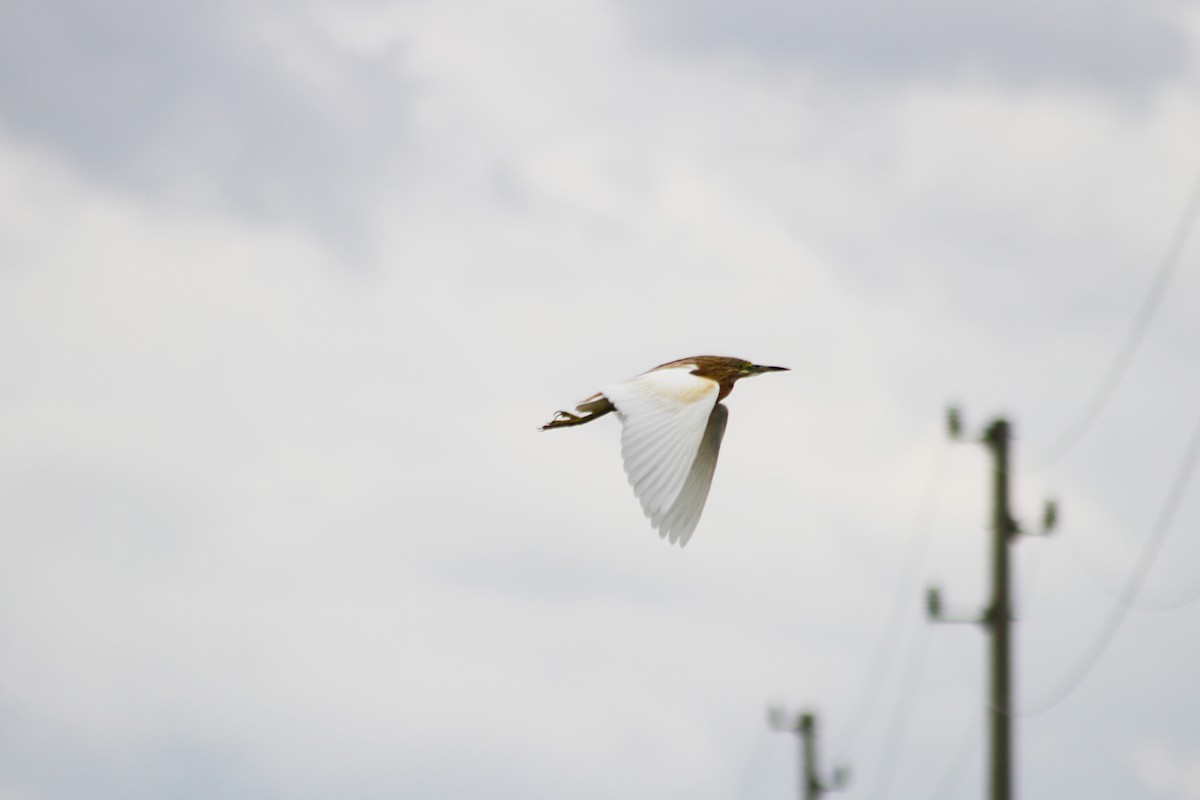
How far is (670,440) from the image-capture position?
5.72 metres

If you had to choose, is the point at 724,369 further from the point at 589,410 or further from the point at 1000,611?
the point at 1000,611

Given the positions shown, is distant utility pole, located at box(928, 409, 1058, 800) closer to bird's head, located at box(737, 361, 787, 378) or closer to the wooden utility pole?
the wooden utility pole

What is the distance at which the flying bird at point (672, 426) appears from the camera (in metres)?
5.53

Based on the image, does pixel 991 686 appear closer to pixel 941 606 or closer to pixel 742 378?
pixel 941 606

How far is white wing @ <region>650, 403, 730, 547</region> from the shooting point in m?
6.12

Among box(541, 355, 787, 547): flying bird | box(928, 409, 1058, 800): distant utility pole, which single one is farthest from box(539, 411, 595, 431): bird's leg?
box(928, 409, 1058, 800): distant utility pole

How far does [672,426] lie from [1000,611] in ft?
16.9

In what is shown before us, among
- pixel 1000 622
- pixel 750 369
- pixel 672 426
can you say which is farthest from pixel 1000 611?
pixel 672 426

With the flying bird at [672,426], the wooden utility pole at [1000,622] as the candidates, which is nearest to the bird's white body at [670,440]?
the flying bird at [672,426]

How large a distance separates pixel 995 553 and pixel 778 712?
331 inches

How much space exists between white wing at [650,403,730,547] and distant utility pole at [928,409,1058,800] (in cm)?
400

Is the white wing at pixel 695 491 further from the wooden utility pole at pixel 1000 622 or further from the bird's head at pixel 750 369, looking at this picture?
the wooden utility pole at pixel 1000 622

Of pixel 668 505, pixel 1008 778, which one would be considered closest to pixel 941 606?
pixel 1008 778

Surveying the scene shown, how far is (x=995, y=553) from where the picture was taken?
34.9ft
